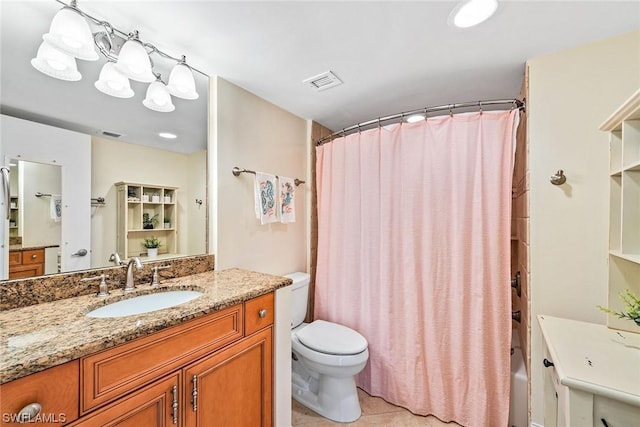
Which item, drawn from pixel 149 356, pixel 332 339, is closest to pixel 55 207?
pixel 149 356

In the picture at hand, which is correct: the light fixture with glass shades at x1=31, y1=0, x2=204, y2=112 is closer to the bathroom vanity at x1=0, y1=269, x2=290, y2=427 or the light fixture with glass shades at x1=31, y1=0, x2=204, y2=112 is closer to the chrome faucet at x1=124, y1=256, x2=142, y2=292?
the chrome faucet at x1=124, y1=256, x2=142, y2=292

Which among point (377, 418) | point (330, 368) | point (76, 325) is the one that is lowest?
point (377, 418)

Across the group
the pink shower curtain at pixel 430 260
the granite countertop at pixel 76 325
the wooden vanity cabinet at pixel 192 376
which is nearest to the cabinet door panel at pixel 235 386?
the wooden vanity cabinet at pixel 192 376

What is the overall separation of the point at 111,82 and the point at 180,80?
11.5 inches

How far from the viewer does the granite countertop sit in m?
0.62

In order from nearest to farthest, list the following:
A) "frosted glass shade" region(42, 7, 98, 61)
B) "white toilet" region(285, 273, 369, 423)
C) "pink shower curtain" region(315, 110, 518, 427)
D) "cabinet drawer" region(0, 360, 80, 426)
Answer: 1. "cabinet drawer" region(0, 360, 80, 426)
2. "frosted glass shade" region(42, 7, 98, 61)
3. "pink shower curtain" region(315, 110, 518, 427)
4. "white toilet" region(285, 273, 369, 423)

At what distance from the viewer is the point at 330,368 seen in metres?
1.54

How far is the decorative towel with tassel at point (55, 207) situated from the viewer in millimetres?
1081

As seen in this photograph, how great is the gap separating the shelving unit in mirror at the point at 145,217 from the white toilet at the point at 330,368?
3.30ft

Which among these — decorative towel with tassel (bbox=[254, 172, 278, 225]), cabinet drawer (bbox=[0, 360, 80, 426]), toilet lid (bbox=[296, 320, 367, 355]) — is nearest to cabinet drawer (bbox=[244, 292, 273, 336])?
toilet lid (bbox=[296, 320, 367, 355])

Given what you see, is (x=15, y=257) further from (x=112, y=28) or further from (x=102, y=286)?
(x=112, y=28)

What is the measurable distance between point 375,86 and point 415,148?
50 cm

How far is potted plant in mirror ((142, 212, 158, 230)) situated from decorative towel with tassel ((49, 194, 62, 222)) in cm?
31

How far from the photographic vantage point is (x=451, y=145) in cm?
155
